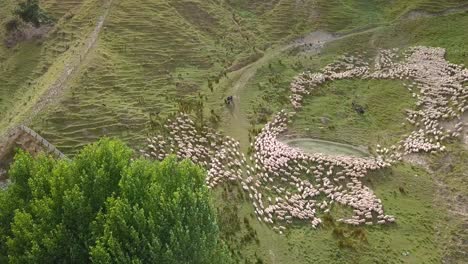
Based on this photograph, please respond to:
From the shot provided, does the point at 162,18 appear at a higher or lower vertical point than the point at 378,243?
higher

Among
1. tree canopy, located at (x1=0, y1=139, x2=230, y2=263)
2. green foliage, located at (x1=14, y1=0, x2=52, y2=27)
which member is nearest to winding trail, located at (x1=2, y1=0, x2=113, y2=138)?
green foliage, located at (x1=14, y1=0, x2=52, y2=27)

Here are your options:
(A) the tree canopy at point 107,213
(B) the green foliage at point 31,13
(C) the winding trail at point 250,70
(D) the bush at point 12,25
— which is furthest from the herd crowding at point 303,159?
(D) the bush at point 12,25

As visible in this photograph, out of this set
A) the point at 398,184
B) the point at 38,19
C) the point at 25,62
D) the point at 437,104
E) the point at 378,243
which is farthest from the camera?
the point at 38,19

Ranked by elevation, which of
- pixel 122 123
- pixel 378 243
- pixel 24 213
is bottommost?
pixel 378 243

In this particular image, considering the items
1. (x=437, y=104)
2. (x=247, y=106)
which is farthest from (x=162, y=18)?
(x=437, y=104)

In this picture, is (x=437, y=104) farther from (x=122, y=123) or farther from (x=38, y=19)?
(x=38, y=19)

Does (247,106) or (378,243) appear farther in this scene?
(247,106)

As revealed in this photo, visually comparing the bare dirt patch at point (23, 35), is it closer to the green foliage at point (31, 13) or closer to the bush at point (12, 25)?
the bush at point (12, 25)
